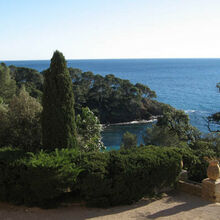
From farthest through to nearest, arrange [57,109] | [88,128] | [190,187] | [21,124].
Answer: [88,128], [21,124], [190,187], [57,109]

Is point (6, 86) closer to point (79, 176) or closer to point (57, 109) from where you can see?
point (57, 109)

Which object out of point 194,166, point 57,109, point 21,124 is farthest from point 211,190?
point 21,124

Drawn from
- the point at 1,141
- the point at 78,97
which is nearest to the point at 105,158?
the point at 1,141

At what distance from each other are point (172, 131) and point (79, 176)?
2349cm

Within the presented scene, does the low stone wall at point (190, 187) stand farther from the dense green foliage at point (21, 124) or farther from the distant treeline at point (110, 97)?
the distant treeline at point (110, 97)

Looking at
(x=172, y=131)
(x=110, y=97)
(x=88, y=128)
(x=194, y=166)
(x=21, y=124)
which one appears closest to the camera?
(x=194, y=166)

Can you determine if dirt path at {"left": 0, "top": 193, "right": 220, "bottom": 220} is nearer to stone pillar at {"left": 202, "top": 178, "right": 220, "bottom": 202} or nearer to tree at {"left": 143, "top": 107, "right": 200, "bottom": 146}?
stone pillar at {"left": 202, "top": 178, "right": 220, "bottom": 202}

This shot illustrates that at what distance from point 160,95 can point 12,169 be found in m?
79.4

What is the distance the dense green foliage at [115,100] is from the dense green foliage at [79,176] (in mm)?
44879

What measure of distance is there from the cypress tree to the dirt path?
222cm

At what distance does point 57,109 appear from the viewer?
8.57m

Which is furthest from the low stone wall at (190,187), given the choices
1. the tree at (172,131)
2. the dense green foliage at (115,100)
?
Result: the dense green foliage at (115,100)

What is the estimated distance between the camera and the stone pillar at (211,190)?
8215mm

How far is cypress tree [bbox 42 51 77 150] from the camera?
862cm
